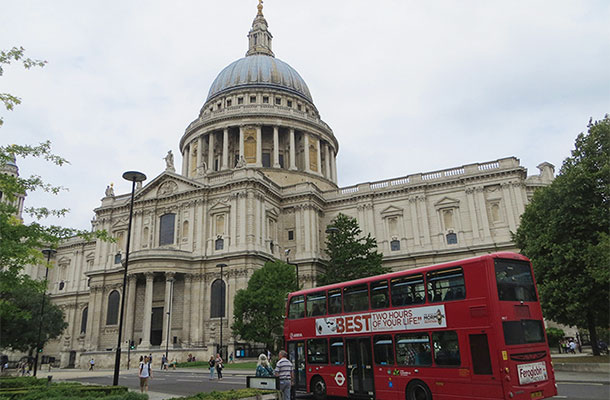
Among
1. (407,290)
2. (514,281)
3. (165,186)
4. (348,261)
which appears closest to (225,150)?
(165,186)

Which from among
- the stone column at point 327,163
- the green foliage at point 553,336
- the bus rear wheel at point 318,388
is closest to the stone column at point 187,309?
the stone column at point 327,163

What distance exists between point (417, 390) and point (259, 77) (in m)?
69.6

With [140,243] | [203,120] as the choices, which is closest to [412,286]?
[140,243]

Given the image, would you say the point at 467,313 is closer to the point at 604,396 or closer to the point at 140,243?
the point at 604,396

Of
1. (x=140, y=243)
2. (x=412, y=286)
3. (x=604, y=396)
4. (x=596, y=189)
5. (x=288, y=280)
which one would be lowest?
(x=604, y=396)

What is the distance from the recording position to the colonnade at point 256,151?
225ft

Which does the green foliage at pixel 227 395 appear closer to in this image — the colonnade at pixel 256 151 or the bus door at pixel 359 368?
the bus door at pixel 359 368

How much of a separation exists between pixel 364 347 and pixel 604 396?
8301 mm

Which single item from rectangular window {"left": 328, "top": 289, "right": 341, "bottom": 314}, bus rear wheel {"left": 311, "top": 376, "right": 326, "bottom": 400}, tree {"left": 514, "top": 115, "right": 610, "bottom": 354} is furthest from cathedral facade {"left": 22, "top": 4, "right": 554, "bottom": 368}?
rectangular window {"left": 328, "top": 289, "right": 341, "bottom": 314}

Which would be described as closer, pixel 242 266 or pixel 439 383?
pixel 439 383

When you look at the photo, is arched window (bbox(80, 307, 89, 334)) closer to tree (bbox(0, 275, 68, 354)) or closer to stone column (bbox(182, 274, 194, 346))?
tree (bbox(0, 275, 68, 354))

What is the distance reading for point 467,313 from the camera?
13766 millimetres

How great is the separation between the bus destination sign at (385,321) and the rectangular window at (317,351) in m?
0.38

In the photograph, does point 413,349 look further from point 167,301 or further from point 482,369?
point 167,301
